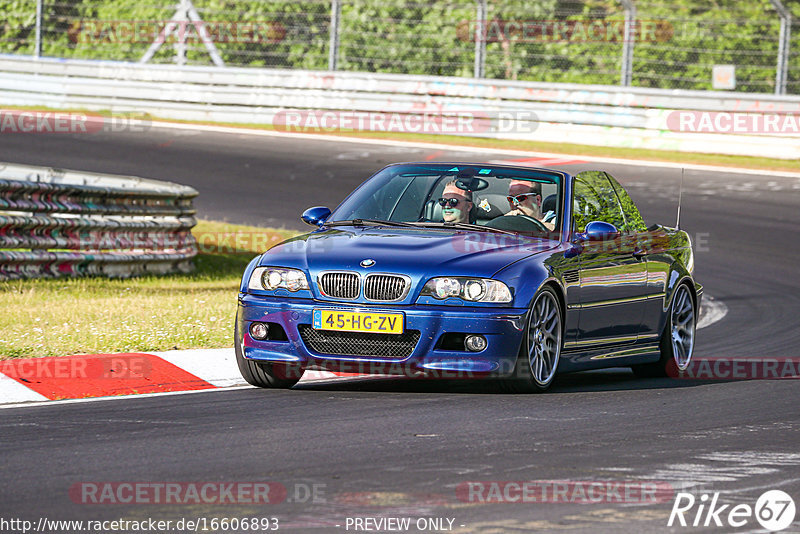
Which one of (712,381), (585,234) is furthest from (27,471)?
(712,381)

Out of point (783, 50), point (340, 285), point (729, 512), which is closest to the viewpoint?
point (729, 512)

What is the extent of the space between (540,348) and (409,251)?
972 mm

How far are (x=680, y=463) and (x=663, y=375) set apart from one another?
3.81 m

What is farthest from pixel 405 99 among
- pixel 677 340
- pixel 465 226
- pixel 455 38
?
pixel 465 226

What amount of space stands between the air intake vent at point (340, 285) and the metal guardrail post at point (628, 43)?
17.2 metres

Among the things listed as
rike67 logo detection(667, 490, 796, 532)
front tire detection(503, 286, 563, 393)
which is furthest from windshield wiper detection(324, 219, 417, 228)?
rike67 logo detection(667, 490, 796, 532)

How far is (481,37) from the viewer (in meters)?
25.8

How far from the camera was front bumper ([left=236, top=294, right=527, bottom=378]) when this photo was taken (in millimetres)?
8219

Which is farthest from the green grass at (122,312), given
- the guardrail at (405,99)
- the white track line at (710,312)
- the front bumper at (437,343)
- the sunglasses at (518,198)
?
the guardrail at (405,99)

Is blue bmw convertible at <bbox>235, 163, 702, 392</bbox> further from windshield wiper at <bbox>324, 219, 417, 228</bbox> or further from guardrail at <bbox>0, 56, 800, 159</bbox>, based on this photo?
guardrail at <bbox>0, 56, 800, 159</bbox>

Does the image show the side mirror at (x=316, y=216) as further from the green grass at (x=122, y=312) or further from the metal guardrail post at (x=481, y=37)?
the metal guardrail post at (x=481, y=37)

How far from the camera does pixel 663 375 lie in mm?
10367

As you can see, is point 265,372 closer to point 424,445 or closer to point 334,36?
point 424,445

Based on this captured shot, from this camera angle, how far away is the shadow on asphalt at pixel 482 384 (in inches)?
348
